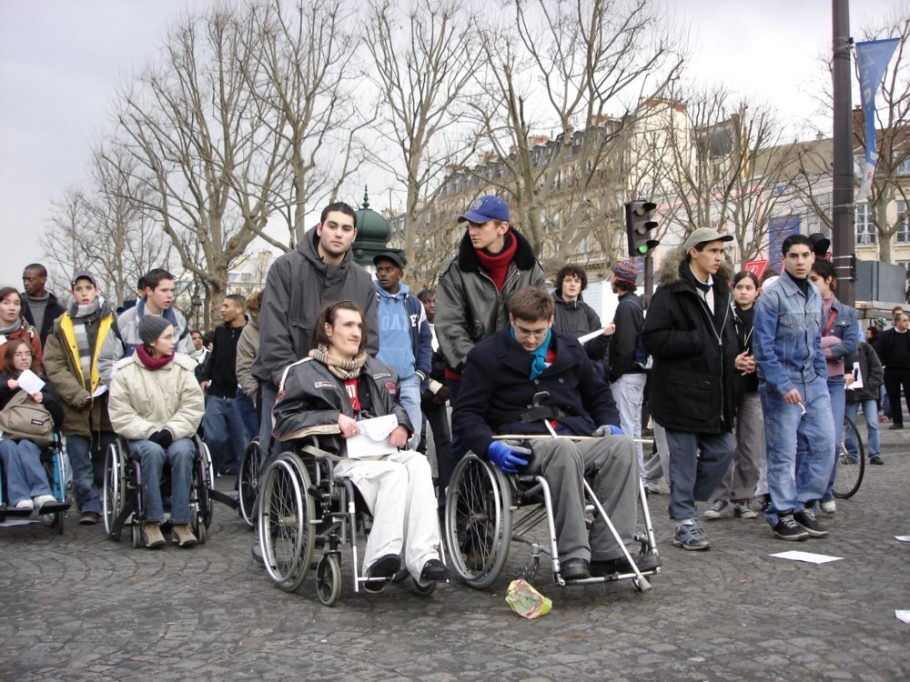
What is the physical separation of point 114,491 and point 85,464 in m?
1.26

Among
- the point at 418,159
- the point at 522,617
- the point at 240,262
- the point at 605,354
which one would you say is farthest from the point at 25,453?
the point at 240,262

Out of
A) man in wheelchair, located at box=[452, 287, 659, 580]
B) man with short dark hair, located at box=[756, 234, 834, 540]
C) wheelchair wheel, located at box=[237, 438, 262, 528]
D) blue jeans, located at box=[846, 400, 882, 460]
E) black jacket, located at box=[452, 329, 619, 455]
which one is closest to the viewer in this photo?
man in wheelchair, located at box=[452, 287, 659, 580]

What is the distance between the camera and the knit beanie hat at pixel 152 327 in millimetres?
7773

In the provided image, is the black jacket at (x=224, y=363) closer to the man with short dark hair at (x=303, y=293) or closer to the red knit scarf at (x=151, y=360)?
the red knit scarf at (x=151, y=360)

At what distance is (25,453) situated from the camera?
7.77 m

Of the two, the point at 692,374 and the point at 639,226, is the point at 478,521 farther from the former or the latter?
the point at 639,226

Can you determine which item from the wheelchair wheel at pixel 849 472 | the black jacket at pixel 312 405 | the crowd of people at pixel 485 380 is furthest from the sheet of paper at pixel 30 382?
the wheelchair wheel at pixel 849 472

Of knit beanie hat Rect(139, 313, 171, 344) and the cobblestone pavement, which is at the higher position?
knit beanie hat Rect(139, 313, 171, 344)

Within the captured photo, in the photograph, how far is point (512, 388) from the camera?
5.87 metres

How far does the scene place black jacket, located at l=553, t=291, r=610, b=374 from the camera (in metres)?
9.14

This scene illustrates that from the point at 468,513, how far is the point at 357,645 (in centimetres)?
149

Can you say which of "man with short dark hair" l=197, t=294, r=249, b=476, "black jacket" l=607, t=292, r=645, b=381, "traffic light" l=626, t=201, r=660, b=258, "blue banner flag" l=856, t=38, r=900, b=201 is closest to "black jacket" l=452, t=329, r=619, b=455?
"black jacket" l=607, t=292, r=645, b=381

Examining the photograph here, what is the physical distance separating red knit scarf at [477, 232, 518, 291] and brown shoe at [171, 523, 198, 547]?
9.32ft

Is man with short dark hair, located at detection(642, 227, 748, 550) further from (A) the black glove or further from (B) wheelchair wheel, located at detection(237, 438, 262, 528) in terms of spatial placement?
(A) the black glove
